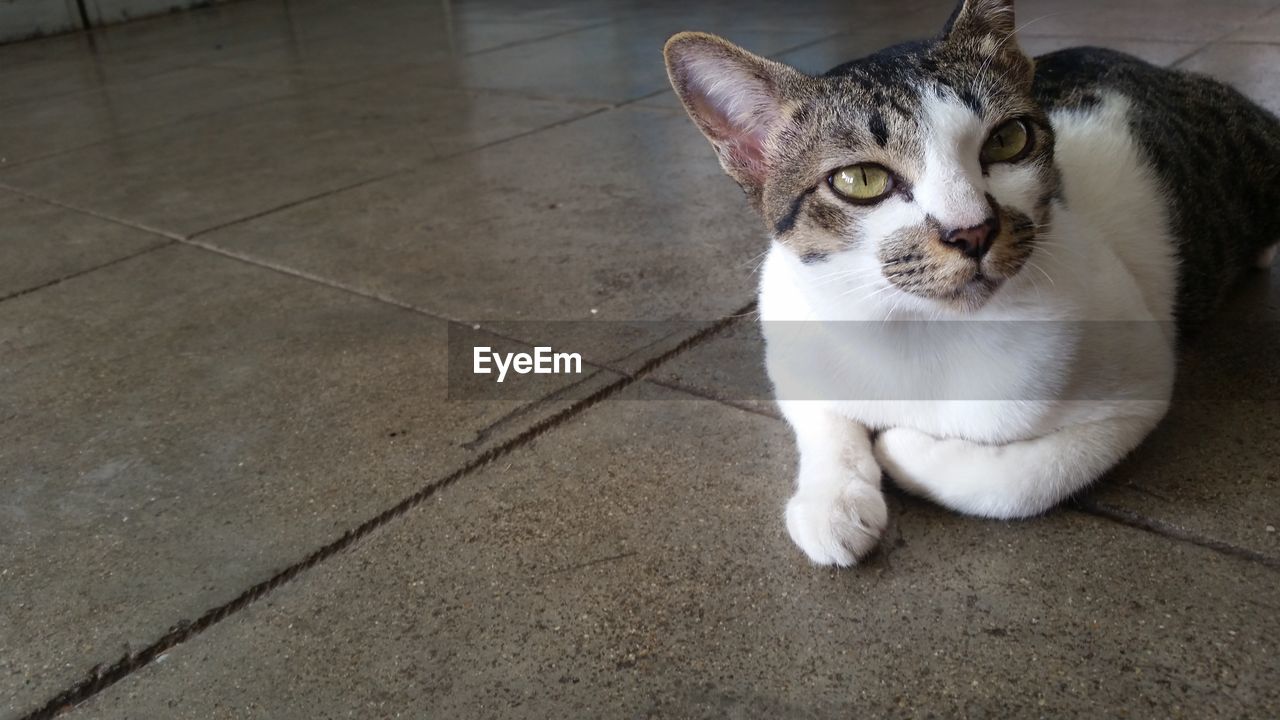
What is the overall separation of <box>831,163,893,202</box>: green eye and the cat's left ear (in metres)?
0.45

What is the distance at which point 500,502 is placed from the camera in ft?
7.74

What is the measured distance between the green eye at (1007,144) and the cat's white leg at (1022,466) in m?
0.59

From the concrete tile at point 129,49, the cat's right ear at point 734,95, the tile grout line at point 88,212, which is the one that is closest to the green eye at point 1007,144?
the cat's right ear at point 734,95

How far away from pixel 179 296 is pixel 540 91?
347 centimetres

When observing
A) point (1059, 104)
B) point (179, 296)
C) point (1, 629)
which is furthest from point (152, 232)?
point (1059, 104)

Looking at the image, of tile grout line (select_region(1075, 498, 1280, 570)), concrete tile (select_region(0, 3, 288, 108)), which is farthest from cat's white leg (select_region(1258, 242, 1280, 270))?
concrete tile (select_region(0, 3, 288, 108))

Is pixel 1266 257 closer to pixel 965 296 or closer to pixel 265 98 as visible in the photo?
pixel 965 296

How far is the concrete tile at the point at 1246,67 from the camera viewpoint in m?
4.86

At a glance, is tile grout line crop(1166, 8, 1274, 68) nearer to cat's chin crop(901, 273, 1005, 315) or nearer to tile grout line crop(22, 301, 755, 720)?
tile grout line crop(22, 301, 755, 720)

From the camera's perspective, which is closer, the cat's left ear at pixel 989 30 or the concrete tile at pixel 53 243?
the cat's left ear at pixel 989 30

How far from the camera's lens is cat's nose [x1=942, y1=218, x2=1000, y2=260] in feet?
5.94

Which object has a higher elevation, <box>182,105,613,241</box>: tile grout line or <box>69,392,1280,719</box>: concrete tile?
<box>182,105,613,241</box>: tile grout line

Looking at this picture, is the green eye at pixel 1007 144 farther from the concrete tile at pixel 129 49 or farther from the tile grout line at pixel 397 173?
the concrete tile at pixel 129 49

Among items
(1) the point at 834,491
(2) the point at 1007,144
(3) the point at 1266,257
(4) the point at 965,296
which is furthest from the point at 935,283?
(3) the point at 1266,257
